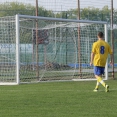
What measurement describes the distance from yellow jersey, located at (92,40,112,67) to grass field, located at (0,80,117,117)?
99 cm

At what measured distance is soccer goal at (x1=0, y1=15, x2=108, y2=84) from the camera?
2061cm

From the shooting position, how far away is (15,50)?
2023 cm

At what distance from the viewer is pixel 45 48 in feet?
73.1

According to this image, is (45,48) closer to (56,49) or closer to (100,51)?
(56,49)

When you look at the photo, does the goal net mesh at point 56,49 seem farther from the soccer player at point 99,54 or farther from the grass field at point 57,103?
the grass field at point 57,103

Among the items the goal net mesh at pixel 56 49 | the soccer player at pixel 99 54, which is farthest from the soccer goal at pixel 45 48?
the soccer player at pixel 99 54

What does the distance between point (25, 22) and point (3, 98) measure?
8035 mm

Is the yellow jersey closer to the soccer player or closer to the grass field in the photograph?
the soccer player

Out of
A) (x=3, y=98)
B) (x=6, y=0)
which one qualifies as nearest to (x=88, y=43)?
(x=6, y=0)

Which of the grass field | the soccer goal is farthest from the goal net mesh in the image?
the grass field

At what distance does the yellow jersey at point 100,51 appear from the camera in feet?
55.9

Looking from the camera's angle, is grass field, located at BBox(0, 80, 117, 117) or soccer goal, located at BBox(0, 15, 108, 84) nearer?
grass field, located at BBox(0, 80, 117, 117)

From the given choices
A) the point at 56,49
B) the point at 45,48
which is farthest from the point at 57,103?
the point at 56,49

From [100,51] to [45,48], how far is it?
5.47 meters
